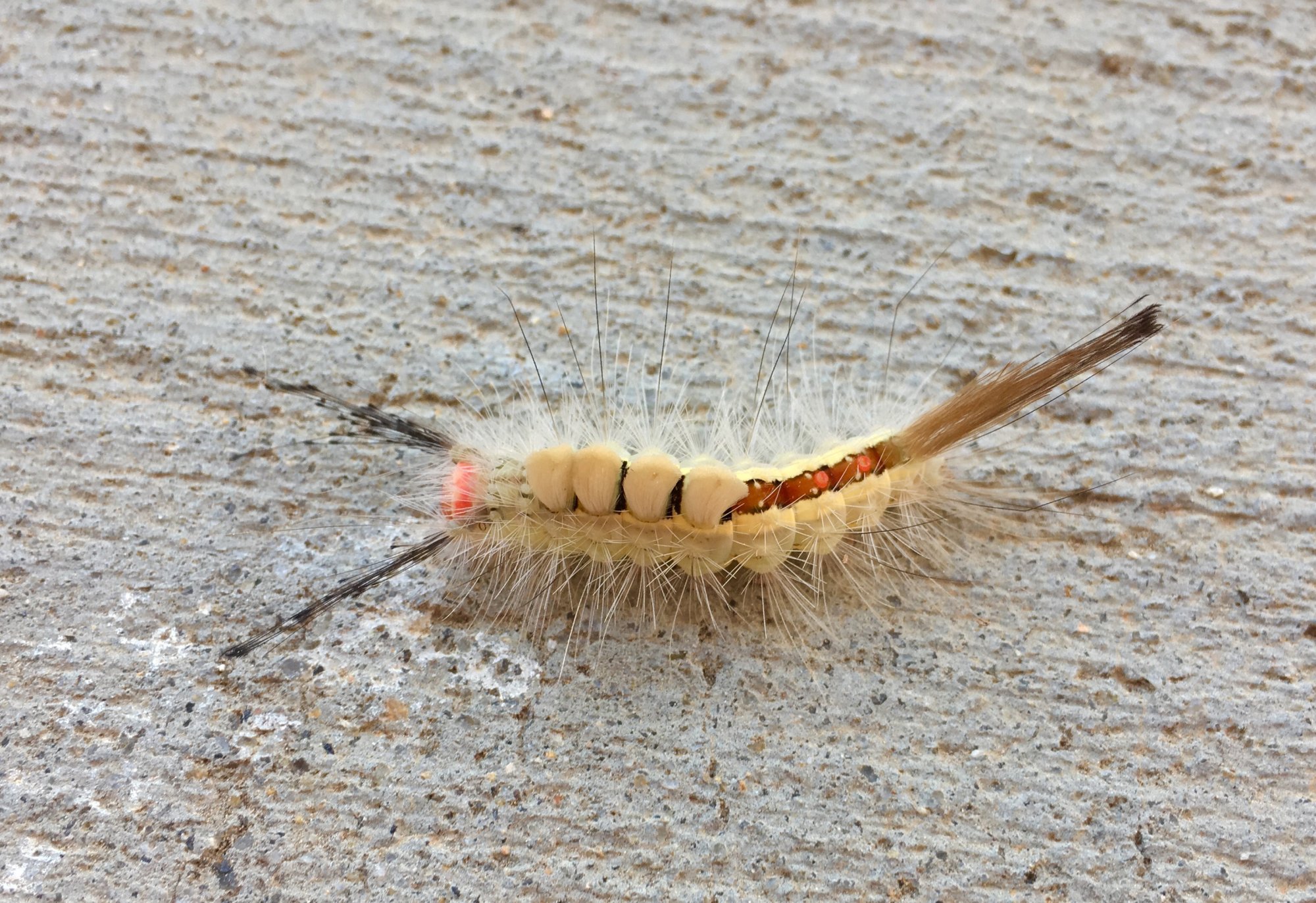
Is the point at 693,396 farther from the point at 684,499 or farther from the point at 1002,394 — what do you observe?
the point at 1002,394

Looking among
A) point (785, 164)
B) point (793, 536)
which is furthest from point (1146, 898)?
point (785, 164)

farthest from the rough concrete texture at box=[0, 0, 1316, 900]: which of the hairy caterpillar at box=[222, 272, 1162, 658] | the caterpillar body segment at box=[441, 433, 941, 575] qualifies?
the caterpillar body segment at box=[441, 433, 941, 575]

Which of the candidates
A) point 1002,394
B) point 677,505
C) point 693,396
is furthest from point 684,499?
point 1002,394

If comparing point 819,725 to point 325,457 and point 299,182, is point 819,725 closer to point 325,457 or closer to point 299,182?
point 325,457

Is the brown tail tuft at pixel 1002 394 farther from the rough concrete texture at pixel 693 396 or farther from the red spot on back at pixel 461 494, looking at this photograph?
the red spot on back at pixel 461 494

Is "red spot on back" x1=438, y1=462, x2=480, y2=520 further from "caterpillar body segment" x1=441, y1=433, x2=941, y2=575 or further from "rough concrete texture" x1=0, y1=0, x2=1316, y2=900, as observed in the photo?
"rough concrete texture" x1=0, y1=0, x2=1316, y2=900
